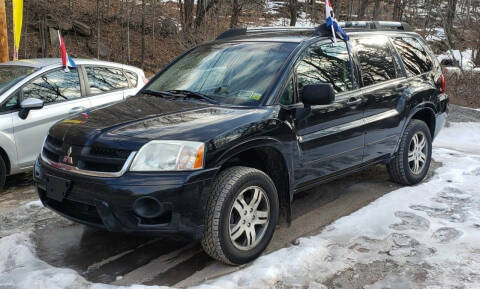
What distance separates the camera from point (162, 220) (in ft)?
11.3

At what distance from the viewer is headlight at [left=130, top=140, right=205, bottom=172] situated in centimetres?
338

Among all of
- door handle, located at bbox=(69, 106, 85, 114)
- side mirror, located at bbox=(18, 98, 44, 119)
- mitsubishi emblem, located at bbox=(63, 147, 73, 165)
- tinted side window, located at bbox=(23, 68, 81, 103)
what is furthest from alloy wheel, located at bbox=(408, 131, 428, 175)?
side mirror, located at bbox=(18, 98, 44, 119)

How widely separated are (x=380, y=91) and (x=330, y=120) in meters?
0.97

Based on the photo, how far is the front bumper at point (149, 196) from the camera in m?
3.34

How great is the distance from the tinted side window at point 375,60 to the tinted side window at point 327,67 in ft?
0.78

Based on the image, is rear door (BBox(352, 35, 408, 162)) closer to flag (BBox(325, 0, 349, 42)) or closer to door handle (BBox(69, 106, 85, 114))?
flag (BBox(325, 0, 349, 42))

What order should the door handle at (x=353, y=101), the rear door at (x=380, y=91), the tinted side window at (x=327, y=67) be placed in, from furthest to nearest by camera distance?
the rear door at (x=380, y=91)
the door handle at (x=353, y=101)
the tinted side window at (x=327, y=67)

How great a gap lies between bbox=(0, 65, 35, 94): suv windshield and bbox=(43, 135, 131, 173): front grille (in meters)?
2.47

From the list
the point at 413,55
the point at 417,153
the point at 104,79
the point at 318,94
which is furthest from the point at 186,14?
the point at 318,94

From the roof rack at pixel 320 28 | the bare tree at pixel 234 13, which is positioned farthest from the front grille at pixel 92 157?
the bare tree at pixel 234 13

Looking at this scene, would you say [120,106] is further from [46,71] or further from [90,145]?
[46,71]

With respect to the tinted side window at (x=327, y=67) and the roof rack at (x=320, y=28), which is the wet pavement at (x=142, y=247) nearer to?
the tinted side window at (x=327, y=67)

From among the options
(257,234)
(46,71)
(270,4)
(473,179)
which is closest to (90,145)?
(257,234)

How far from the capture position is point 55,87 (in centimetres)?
614
